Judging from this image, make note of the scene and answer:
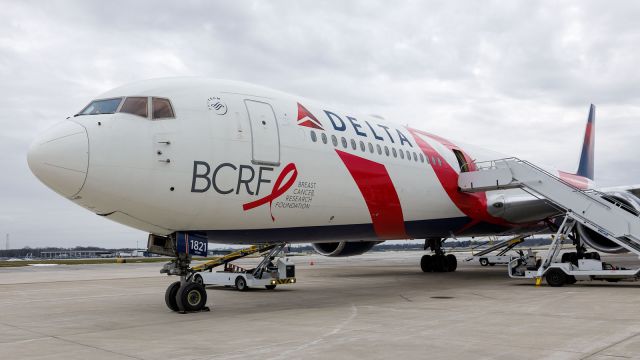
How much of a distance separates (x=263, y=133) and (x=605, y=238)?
9.63 meters

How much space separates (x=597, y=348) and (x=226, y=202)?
549 centimetres

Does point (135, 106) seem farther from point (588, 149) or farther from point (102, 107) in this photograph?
point (588, 149)

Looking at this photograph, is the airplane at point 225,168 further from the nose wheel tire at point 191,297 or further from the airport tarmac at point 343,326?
the airport tarmac at point 343,326

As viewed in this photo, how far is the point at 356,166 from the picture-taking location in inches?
431

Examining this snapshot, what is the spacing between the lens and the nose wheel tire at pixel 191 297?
8641 millimetres

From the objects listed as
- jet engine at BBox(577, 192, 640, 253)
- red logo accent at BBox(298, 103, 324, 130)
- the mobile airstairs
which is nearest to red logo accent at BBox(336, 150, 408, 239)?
red logo accent at BBox(298, 103, 324, 130)

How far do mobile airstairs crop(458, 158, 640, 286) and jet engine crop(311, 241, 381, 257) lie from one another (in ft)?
12.4

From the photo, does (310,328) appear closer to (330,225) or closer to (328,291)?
(330,225)

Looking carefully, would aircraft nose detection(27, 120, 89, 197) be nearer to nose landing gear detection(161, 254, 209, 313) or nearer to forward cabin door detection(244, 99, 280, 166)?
nose landing gear detection(161, 254, 209, 313)

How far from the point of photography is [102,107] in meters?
8.29

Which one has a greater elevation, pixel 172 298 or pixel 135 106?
pixel 135 106

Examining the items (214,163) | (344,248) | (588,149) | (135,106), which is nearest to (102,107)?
(135,106)

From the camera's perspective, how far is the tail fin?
23781 millimetres

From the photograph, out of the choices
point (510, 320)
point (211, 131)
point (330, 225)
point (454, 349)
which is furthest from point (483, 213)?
point (454, 349)
